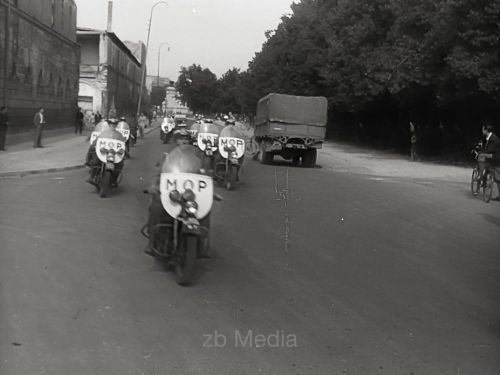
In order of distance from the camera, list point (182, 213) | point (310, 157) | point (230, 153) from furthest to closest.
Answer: point (310, 157)
point (230, 153)
point (182, 213)

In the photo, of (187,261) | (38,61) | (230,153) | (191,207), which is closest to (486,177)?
(230,153)

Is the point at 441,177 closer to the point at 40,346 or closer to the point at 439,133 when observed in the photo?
the point at 439,133

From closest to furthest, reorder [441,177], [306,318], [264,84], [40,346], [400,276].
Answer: [40,346]
[306,318]
[400,276]
[441,177]
[264,84]

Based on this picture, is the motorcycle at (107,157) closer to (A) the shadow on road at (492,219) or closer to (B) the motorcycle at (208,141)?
(B) the motorcycle at (208,141)

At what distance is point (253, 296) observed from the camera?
5.95 meters

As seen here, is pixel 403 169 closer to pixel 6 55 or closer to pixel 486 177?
pixel 486 177

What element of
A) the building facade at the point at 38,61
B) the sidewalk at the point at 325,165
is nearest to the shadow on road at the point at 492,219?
the sidewalk at the point at 325,165

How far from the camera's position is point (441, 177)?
21.9m

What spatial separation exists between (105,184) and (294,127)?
476 inches

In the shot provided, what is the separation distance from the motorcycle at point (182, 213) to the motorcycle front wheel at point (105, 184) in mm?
5280

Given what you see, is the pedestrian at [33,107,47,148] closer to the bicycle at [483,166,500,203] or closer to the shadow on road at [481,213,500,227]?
the bicycle at [483,166,500,203]

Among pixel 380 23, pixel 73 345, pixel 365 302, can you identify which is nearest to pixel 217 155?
pixel 365 302

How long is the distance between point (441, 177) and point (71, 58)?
2651 centimetres

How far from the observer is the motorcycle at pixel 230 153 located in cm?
1375
